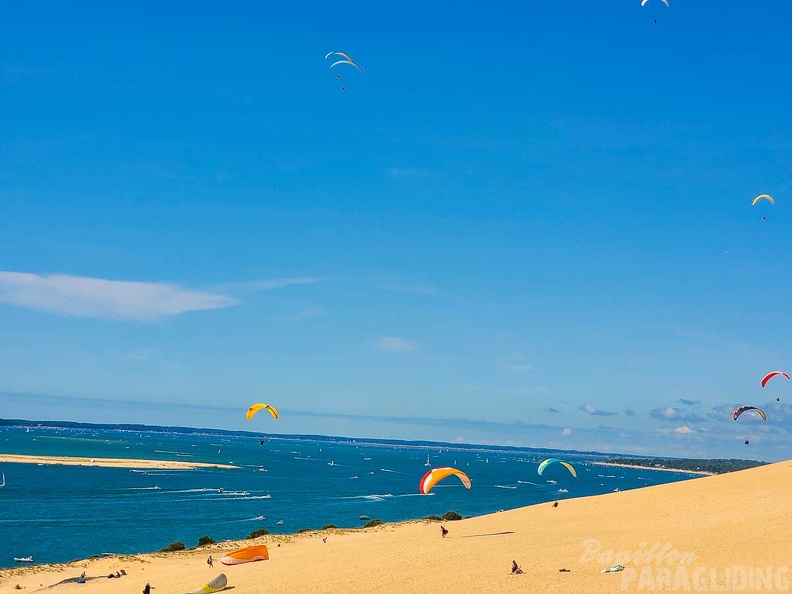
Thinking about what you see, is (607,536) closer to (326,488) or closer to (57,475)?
(326,488)

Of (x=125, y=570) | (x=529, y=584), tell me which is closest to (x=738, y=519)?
(x=529, y=584)

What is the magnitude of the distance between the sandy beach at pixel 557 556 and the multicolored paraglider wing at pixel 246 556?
23.4 inches

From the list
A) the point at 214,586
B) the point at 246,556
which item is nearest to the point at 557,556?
the point at 214,586

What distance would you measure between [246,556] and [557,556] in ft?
45.7

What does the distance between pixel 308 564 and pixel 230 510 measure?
135ft

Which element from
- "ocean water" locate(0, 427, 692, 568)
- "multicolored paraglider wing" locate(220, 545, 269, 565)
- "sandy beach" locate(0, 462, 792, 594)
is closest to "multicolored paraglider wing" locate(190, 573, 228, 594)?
"sandy beach" locate(0, 462, 792, 594)

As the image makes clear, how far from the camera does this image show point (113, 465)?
120750 millimetres

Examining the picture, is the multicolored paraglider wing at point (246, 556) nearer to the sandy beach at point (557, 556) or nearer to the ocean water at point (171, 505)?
the sandy beach at point (557, 556)

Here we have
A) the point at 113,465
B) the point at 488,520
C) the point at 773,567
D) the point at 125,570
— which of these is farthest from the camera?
the point at 113,465

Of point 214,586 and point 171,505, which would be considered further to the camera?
point 171,505

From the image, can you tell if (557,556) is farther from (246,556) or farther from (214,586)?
(246,556)

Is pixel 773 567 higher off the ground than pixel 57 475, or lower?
higher

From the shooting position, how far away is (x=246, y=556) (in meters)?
30.6

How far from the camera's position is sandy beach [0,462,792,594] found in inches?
821
